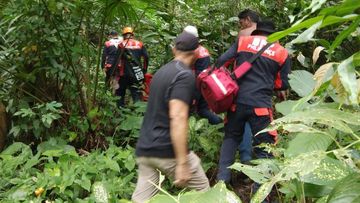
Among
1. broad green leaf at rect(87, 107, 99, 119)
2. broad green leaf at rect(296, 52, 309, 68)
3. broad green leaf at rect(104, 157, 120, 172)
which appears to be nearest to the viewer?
broad green leaf at rect(104, 157, 120, 172)

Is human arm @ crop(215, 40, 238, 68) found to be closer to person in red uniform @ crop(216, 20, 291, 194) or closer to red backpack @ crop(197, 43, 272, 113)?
person in red uniform @ crop(216, 20, 291, 194)

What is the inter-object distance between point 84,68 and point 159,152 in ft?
8.71

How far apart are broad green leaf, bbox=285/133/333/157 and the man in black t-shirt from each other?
194 centimetres

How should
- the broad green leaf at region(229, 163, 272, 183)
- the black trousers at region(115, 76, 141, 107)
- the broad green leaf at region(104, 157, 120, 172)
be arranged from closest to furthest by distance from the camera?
the broad green leaf at region(229, 163, 272, 183)
the broad green leaf at region(104, 157, 120, 172)
the black trousers at region(115, 76, 141, 107)

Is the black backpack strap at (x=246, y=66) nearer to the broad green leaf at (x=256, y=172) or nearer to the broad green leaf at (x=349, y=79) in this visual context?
the broad green leaf at (x=256, y=172)

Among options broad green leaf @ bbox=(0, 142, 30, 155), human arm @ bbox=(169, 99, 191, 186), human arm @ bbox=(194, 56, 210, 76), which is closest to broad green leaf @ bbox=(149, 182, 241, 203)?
human arm @ bbox=(169, 99, 191, 186)

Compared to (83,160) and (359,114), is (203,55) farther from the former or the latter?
(359,114)

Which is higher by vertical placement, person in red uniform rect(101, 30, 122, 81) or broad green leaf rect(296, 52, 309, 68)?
broad green leaf rect(296, 52, 309, 68)

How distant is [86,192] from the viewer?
4.15 m

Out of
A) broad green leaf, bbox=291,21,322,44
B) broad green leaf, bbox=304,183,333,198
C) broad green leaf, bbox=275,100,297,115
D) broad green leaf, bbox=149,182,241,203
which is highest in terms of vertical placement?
broad green leaf, bbox=291,21,322,44

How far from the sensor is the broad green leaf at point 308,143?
95 cm

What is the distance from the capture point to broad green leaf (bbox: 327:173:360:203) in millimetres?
753

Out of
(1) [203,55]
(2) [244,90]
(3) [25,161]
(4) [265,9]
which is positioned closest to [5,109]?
(3) [25,161]

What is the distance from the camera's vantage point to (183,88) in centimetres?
305
